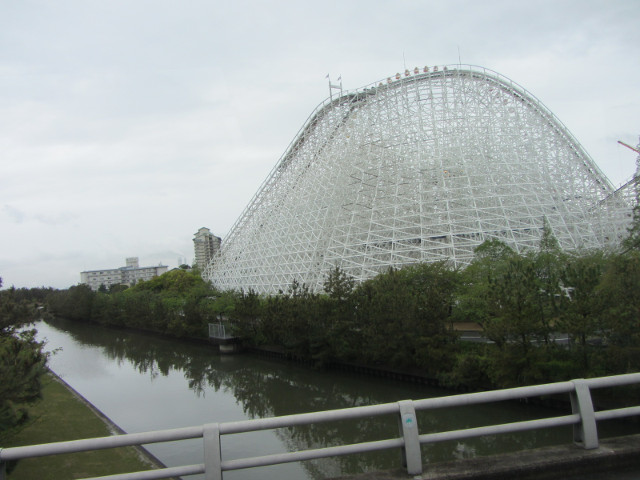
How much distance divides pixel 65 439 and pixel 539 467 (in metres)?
10.3

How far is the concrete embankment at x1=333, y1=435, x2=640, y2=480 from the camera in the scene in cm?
240

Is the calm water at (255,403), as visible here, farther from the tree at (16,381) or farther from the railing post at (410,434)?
the railing post at (410,434)

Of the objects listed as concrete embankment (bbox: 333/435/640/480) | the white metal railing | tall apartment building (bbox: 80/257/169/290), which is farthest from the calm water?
tall apartment building (bbox: 80/257/169/290)

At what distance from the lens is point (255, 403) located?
15539 mm

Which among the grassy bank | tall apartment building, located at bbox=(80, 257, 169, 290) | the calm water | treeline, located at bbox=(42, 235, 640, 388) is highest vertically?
tall apartment building, located at bbox=(80, 257, 169, 290)

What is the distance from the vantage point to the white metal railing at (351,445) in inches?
85.2

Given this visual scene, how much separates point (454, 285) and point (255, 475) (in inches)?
418

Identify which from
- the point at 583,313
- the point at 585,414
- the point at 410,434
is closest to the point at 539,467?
the point at 585,414

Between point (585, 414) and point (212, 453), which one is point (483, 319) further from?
point (212, 453)

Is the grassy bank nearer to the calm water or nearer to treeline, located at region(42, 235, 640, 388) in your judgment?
the calm water

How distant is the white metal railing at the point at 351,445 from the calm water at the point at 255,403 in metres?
5.84

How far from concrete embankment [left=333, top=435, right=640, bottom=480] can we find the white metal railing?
87 millimetres

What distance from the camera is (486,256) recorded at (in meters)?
17.8

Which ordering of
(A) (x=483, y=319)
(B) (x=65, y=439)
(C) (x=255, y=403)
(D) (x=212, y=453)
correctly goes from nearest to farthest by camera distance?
(D) (x=212, y=453) → (B) (x=65, y=439) → (A) (x=483, y=319) → (C) (x=255, y=403)
